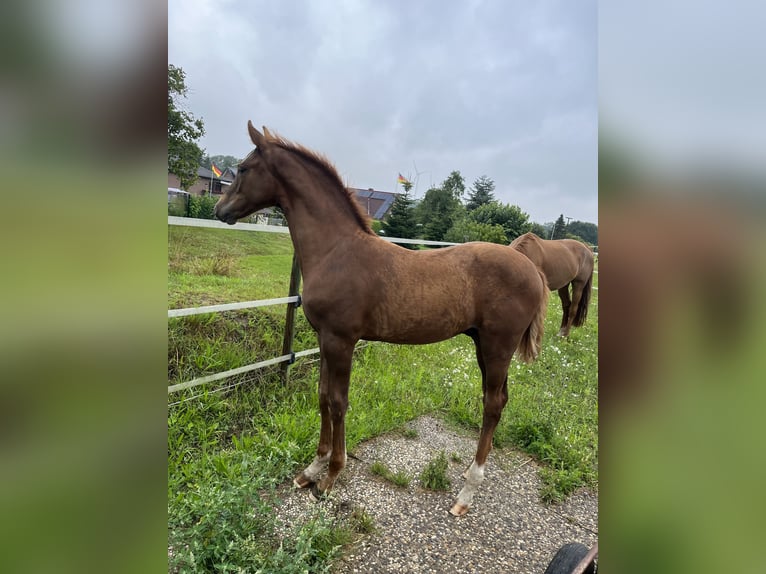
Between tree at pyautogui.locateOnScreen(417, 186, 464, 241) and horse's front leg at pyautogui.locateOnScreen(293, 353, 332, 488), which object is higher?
tree at pyautogui.locateOnScreen(417, 186, 464, 241)

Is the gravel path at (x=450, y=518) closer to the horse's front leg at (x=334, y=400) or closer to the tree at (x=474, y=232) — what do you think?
the horse's front leg at (x=334, y=400)

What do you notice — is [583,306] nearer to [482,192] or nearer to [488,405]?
[488,405]

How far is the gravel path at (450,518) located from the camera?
182 centimetres

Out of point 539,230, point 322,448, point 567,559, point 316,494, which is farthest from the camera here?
point 539,230

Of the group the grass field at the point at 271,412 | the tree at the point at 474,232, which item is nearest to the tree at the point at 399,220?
the tree at the point at 474,232

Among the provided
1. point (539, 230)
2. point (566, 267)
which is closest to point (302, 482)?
point (566, 267)

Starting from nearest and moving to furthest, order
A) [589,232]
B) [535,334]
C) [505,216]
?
[589,232], [535,334], [505,216]

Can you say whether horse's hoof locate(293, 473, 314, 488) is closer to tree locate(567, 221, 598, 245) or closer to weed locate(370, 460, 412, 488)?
weed locate(370, 460, 412, 488)

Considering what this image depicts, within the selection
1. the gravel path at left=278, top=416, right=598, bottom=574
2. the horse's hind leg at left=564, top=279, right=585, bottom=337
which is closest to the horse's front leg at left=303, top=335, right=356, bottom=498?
the gravel path at left=278, top=416, right=598, bottom=574

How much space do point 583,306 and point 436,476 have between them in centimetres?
470

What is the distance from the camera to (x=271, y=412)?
2.94 meters

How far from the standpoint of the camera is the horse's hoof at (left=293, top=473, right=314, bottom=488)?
222 centimetres

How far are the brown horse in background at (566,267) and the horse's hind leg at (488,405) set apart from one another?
267cm
